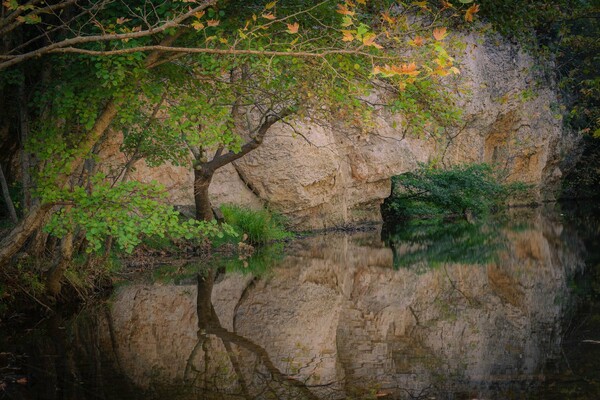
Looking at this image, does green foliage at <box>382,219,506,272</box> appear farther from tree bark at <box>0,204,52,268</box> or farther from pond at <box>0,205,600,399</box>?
tree bark at <box>0,204,52,268</box>

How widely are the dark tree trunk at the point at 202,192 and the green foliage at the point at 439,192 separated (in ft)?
36.2

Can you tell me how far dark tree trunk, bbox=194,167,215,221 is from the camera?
1645 cm

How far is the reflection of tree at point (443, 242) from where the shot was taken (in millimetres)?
14359

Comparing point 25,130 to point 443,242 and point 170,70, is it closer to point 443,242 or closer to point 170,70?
point 170,70

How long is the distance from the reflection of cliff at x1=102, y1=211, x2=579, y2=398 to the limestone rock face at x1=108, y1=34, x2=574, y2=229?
2.74 metres

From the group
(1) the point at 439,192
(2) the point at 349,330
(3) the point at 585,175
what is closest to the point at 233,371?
(2) the point at 349,330

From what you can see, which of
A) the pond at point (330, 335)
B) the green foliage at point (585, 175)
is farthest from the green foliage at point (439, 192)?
Answer: the pond at point (330, 335)

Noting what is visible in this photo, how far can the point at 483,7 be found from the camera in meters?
Answer: 9.45

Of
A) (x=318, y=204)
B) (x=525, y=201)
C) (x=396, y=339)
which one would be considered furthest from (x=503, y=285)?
(x=525, y=201)

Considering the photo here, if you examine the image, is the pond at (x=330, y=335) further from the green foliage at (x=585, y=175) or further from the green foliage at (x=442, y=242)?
the green foliage at (x=585, y=175)

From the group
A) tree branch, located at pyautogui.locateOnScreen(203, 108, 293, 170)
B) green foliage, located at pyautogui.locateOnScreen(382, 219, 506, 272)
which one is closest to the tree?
green foliage, located at pyautogui.locateOnScreen(382, 219, 506, 272)

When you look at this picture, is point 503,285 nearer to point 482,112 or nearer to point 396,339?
point 396,339

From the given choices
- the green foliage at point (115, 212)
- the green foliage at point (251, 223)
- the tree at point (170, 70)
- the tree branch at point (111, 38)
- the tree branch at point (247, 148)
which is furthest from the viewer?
the green foliage at point (251, 223)

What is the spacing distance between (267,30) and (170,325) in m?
3.73
